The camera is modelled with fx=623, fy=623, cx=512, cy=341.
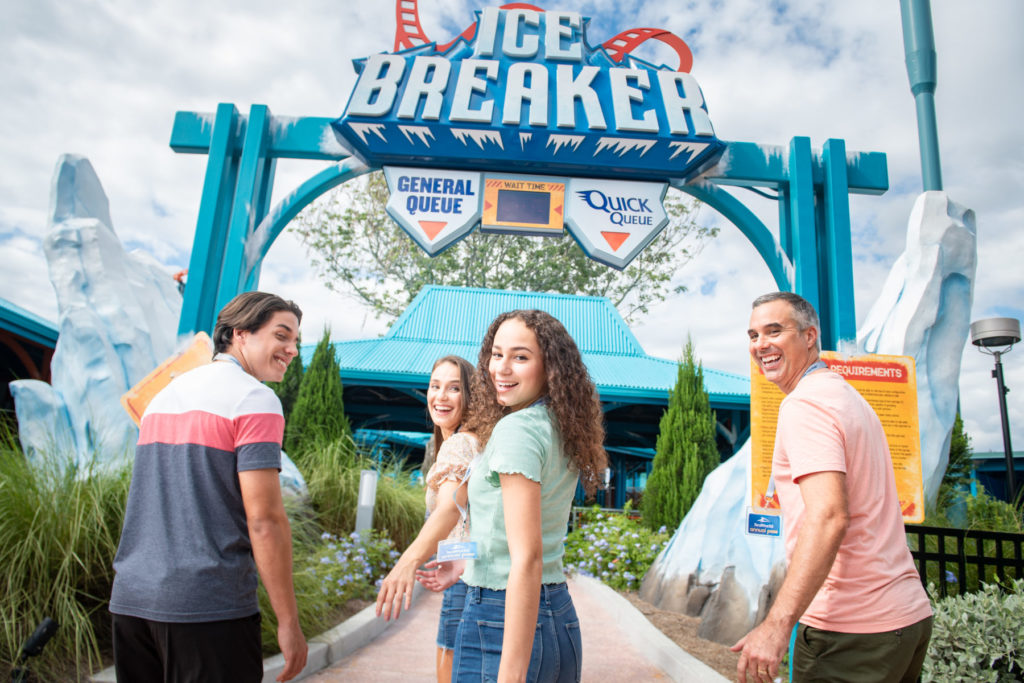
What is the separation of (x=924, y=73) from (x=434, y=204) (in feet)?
20.1

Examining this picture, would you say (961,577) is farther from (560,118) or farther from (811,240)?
(560,118)

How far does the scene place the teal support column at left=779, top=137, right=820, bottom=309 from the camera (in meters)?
5.55

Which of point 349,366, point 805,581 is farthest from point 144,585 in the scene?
point 349,366

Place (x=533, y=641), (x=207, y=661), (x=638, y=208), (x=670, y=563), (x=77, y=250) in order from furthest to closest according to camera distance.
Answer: (x=77, y=250)
(x=670, y=563)
(x=638, y=208)
(x=207, y=661)
(x=533, y=641)

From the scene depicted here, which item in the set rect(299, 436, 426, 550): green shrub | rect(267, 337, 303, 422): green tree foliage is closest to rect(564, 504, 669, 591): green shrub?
rect(299, 436, 426, 550): green shrub

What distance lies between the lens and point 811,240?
5633mm

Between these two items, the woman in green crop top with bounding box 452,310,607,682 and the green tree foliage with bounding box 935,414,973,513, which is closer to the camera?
the woman in green crop top with bounding box 452,310,607,682

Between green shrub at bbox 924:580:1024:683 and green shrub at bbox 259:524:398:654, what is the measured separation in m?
3.53

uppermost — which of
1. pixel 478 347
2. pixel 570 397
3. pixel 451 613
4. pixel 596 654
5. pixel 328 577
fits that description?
pixel 478 347

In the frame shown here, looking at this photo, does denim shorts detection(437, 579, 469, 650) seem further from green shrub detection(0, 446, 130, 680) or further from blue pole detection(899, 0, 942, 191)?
blue pole detection(899, 0, 942, 191)

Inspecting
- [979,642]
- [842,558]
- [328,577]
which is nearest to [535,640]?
[842,558]

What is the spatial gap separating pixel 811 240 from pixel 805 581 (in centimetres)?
472

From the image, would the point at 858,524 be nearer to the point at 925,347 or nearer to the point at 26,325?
the point at 925,347

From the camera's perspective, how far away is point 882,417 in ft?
14.9
